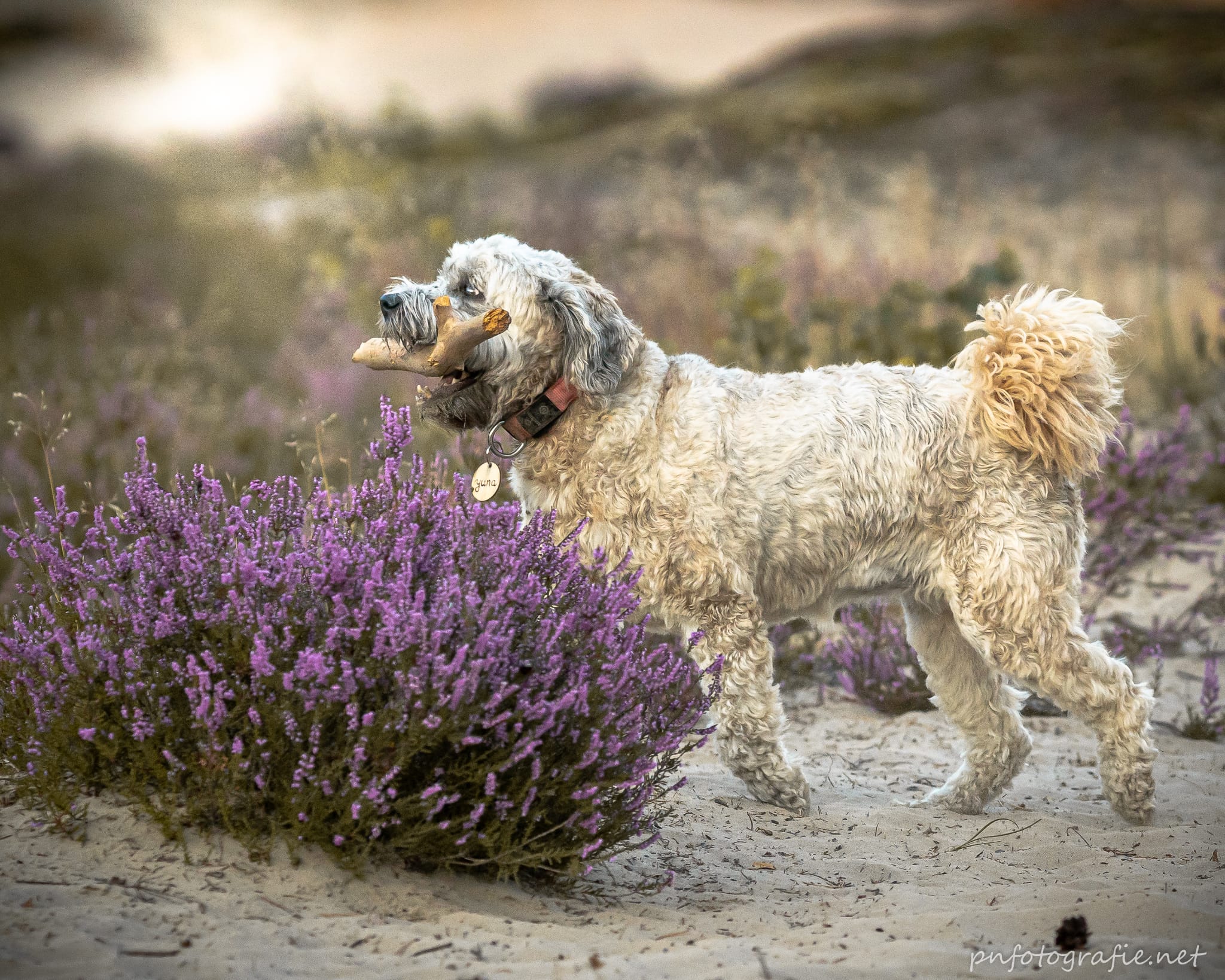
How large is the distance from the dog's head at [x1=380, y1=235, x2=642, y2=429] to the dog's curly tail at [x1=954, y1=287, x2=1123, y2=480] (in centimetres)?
138

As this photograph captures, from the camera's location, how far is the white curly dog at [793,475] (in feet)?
13.8

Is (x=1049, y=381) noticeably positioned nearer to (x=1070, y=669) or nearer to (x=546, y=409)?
(x=1070, y=669)

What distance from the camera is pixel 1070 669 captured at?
4277 mm

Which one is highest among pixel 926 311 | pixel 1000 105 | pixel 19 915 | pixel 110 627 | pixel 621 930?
pixel 1000 105

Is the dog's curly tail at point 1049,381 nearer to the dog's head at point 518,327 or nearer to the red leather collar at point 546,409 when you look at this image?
the dog's head at point 518,327

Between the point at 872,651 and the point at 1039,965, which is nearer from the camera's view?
the point at 1039,965

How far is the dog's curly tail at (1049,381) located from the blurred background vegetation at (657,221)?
0.93 m

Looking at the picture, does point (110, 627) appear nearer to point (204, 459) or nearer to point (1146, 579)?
point (204, 459)

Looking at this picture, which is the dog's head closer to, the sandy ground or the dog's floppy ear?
the dog's floppy ear

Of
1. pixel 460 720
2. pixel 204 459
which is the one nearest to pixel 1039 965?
pixel 460 720

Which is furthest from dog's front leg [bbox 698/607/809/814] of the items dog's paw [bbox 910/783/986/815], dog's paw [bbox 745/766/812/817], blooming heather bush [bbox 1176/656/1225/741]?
blooming heather bush [bbox 1176/656/1225/741]

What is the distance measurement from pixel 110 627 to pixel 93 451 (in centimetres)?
495

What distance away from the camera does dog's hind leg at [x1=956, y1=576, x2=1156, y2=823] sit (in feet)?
14.0

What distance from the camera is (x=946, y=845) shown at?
4.11 m
